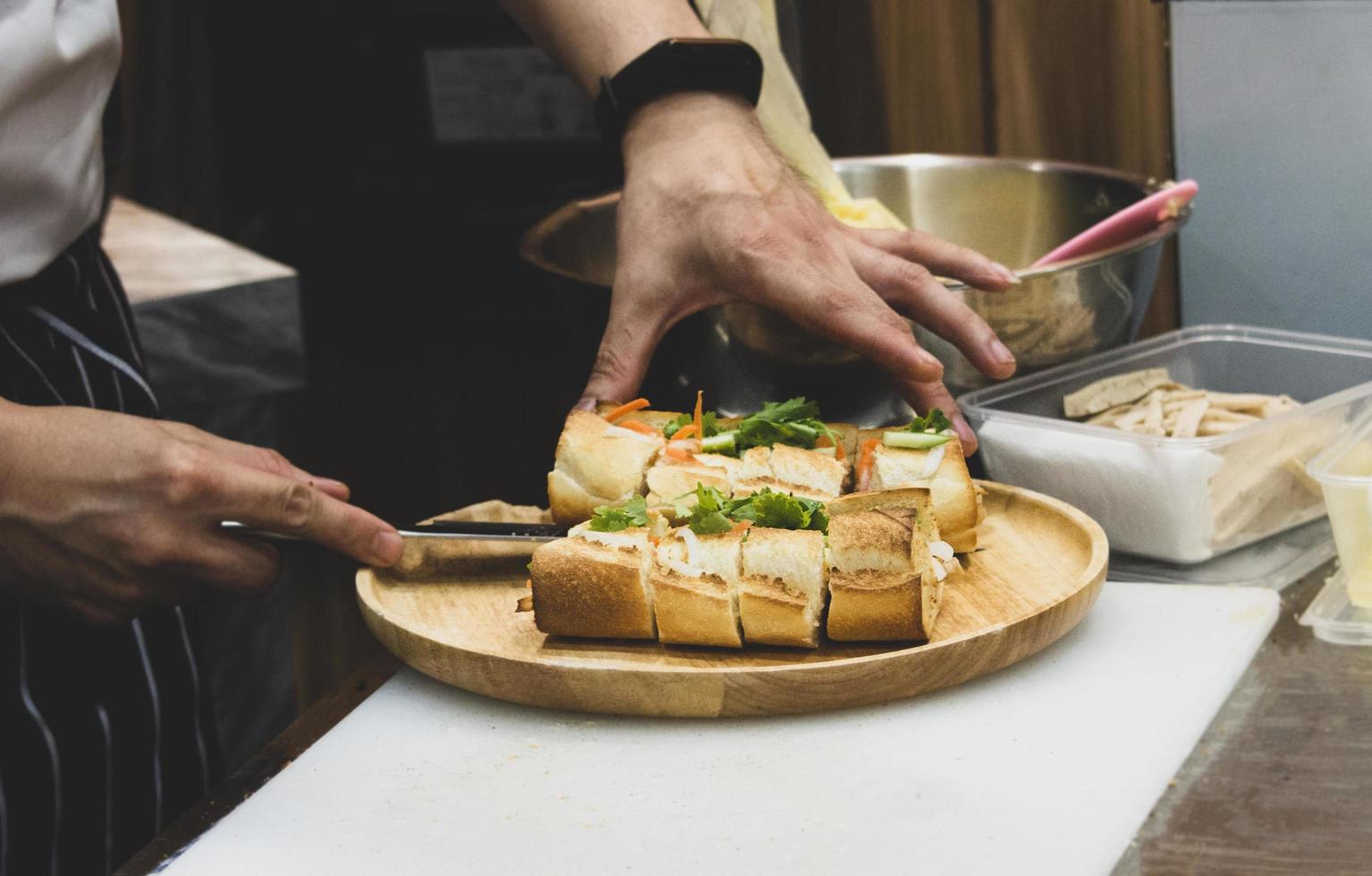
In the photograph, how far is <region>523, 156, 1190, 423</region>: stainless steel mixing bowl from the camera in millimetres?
1498

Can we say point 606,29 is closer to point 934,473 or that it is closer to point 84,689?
point 934,473

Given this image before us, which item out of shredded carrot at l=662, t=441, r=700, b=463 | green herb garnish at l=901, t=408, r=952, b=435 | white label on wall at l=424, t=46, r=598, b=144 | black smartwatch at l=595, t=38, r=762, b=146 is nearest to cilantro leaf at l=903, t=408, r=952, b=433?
green herb garnish at l=901, t=408, r=952, b=435

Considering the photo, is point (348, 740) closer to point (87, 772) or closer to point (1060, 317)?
point (87, 772)

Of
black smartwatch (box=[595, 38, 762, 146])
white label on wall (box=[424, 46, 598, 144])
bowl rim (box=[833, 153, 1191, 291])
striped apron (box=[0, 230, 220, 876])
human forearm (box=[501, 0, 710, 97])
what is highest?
human forearm (box=[501, 0, 710, 97])

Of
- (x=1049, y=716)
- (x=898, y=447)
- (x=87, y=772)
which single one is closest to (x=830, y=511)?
(x=898, y=447)

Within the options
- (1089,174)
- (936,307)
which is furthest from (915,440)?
(1089,174)

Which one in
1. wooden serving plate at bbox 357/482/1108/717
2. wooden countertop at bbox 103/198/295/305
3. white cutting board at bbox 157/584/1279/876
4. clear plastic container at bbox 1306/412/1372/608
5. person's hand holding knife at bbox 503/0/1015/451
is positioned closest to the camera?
white cutting board at bbox 157/584/1279/876

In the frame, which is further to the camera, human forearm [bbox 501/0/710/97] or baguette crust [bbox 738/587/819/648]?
human forearm [bbox 501/0/710/97]

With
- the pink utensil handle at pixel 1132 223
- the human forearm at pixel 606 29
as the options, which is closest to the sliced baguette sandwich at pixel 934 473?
the pink utensil handle at pixel 1132 223

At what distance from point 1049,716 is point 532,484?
1743 mm

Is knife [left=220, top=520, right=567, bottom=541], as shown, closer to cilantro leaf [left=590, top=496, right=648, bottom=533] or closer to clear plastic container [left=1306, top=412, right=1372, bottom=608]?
cilantro leaf [left=590, top=496, right=648, bottom=533]

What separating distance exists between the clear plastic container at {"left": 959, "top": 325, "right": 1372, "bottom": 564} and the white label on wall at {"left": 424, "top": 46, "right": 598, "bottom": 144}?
1758 mm

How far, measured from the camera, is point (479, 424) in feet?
9.84

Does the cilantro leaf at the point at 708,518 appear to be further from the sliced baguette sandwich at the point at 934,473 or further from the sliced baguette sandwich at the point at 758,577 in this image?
the sliced baguette sandwich at the point at 934,473
